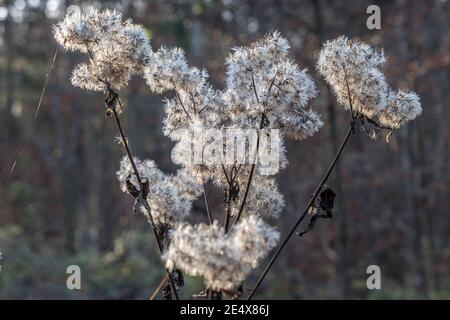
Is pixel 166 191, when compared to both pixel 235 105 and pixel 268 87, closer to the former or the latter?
pixel 235 105

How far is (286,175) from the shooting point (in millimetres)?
10812

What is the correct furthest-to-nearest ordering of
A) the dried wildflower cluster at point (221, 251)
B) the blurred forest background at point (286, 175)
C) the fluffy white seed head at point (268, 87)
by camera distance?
the blurred forest background at point (286, 175), the fluffy white seed head at point (268, 87), the dried wildflower cluster at point (221, 251)

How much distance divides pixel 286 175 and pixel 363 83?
8661 millimetres

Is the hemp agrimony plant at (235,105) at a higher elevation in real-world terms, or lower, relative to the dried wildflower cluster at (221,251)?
higher

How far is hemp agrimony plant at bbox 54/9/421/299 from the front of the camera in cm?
219

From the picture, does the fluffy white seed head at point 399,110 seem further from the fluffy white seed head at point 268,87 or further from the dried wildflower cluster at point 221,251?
the dried wildflower cluster at point 221,251

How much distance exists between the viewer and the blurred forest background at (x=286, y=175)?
9.28 meters

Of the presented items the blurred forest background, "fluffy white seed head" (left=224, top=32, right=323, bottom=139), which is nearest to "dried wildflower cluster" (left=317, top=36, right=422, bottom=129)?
"fluffy white seed head" (left=224, top=32, right=323, bottom=139)

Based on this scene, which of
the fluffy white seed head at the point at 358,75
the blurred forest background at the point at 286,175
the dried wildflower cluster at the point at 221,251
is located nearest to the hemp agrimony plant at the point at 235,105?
the fluffy white seed head at the point at 358,75

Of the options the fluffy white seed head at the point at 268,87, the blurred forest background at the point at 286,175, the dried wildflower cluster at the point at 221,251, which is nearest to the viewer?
the dried wildflower cluster at the point at 221,251

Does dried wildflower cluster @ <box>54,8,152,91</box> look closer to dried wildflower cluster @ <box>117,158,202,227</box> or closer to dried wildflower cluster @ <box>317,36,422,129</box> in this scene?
dried wildflower cluster @ <box>117,158,202,227</box>
